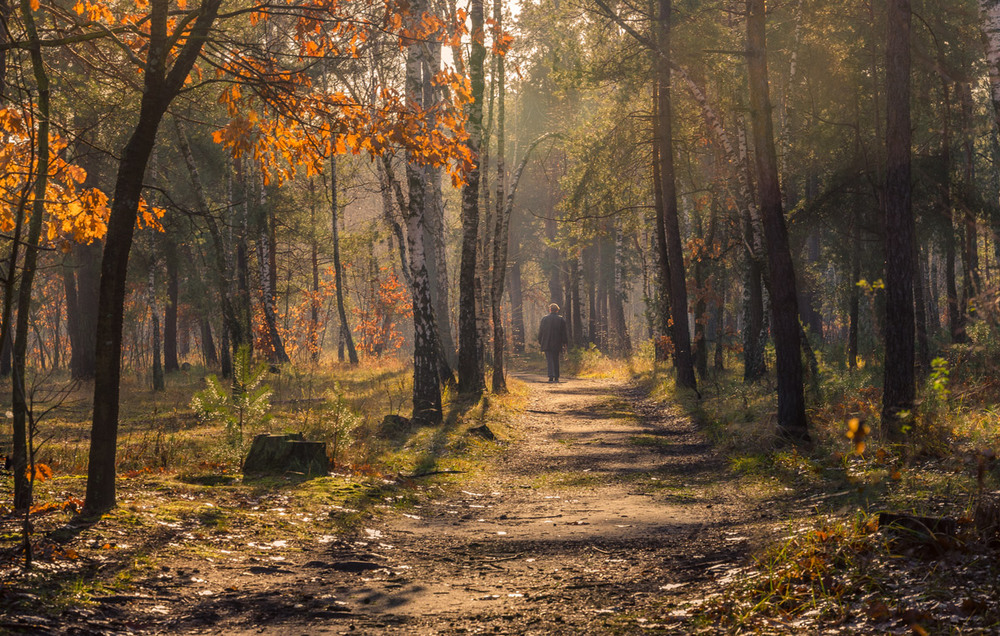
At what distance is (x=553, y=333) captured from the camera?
80.6ft

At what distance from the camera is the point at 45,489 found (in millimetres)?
6051

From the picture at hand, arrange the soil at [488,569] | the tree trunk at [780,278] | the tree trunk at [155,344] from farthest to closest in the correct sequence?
the tree trunk at [155,344], the tree trunk at [780,278], the soil at [488,569]

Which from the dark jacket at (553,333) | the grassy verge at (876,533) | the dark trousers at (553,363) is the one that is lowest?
the grassy verge at (876,533)

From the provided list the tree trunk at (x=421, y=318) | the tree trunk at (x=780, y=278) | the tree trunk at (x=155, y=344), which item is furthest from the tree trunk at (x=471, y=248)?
the tree trunk at (x=155, y=344)

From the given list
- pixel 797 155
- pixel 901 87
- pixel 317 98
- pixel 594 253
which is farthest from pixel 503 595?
pixel 594 253

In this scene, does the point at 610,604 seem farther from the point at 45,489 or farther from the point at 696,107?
the point at 696,107

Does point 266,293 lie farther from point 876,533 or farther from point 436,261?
point 876,533

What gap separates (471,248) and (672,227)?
208 inches

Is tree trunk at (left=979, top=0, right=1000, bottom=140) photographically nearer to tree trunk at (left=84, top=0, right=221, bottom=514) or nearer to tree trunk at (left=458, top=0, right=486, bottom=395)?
tree trunk at (left=458, top=0, right=486, bottom=395)

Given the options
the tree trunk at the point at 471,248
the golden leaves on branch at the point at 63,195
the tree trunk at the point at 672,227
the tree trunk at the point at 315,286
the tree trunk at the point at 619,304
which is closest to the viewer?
the golden leaves on branch at the point at 63,195

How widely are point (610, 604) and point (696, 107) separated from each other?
54.1 ft

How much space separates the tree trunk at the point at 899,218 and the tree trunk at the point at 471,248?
302 inches

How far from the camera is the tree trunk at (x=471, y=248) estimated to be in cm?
1490

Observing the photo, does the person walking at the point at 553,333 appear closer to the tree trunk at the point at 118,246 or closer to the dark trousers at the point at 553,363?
the dark trousers at the point at 553,363
